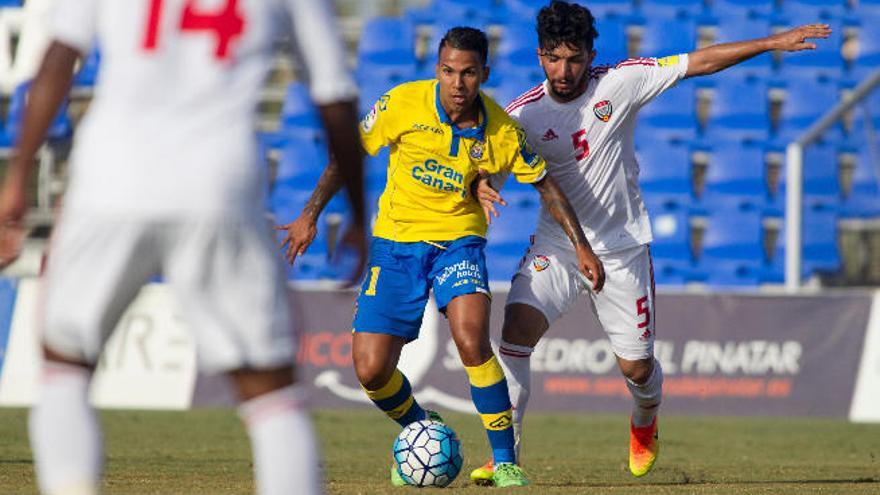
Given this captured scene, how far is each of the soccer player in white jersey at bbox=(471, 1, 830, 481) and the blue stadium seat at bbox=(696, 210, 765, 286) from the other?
974cm

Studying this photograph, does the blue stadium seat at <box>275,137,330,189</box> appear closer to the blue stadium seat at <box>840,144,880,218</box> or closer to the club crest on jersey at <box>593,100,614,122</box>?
the blue stadium seat at <box>840,144,880,218</box>

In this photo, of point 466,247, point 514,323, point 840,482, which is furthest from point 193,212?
point 840,482

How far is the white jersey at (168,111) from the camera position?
4020mm

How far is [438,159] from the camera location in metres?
8.09

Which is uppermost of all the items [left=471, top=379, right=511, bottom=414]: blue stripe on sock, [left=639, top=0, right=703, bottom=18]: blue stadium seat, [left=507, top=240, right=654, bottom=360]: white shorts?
[left=639, top=0, right=703, bottom=18]: blue stadium seat

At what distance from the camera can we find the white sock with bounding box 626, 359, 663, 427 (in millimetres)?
8953

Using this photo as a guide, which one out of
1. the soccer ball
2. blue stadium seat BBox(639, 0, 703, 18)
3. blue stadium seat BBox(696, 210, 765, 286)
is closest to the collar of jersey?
the soccer ball

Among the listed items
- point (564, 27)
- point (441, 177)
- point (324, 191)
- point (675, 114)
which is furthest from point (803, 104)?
point (324, 191)

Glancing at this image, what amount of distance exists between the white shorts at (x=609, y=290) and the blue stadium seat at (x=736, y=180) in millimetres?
10479

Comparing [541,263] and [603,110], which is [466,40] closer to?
[603,110]

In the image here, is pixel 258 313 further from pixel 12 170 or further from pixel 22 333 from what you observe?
pixel 22 333

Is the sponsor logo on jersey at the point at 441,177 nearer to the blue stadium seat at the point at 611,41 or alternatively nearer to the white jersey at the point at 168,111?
the white jersey at the point at 168,111

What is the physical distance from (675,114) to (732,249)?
2.22m

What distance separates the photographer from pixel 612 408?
1513 centimetres
